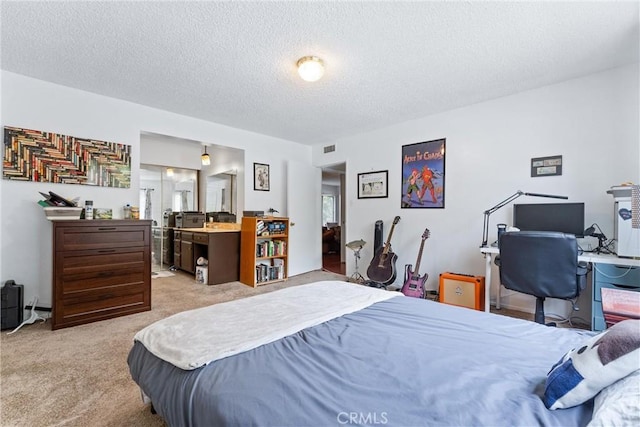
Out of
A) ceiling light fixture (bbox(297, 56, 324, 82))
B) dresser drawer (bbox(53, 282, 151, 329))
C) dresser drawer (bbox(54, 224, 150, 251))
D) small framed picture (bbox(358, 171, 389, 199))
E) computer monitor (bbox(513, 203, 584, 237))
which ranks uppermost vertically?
ceiling light fixture (bbox(297, 56, 324, 82))

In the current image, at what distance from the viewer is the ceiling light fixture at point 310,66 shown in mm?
2357

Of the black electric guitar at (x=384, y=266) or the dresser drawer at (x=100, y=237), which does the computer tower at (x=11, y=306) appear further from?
the black electric guitar at (x=384, y=266)

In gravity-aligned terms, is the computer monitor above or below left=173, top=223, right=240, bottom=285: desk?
above

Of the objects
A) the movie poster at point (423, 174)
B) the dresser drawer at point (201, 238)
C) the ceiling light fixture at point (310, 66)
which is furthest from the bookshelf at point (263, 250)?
the ceiling light fixture at point (310, 66)

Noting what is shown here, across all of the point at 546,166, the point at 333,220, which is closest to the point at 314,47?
the point at 546,166

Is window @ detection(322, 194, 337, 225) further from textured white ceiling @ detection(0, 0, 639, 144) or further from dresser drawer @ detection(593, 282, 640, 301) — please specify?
dresser drawer @ detection(593, 282, 640, 301)

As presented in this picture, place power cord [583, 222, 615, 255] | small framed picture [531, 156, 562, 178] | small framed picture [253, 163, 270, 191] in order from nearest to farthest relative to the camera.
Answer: power cord [583, 222, 615, 255] < small framed picture [531, 156, 562, 178] < small framed picture [253, 163, 270, 191]

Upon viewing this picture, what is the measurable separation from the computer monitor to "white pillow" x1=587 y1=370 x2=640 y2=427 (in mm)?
2507

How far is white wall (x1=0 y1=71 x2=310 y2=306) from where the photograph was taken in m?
2.69

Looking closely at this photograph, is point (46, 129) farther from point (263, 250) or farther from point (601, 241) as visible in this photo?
point (601, 241)

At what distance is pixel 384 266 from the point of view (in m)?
3.79

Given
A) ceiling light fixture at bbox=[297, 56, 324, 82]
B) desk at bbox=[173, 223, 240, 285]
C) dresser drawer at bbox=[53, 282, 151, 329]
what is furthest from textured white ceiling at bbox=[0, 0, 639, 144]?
dresser drawer at bbox=[53, 282, 151, 329]

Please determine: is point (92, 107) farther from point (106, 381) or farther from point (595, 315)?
point (595, 315)

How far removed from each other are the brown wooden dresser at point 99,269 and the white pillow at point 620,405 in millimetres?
3548
